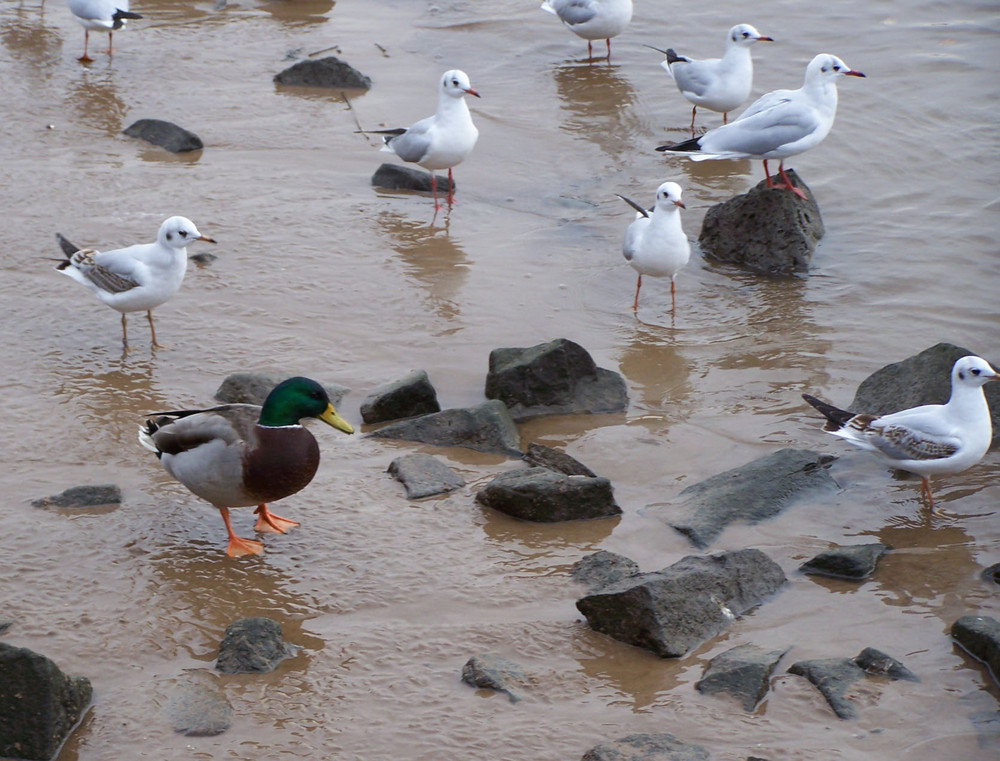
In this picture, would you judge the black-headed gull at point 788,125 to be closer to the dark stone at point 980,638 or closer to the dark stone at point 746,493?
the dark stone at point 746,493

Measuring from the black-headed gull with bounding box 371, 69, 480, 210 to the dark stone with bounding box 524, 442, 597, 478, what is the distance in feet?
13.6

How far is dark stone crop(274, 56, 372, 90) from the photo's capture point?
12.7 metres

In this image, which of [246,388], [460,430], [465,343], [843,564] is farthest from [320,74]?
[843,564]

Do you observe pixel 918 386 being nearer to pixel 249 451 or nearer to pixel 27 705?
pixel 249 451

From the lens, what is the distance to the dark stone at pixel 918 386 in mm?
6902

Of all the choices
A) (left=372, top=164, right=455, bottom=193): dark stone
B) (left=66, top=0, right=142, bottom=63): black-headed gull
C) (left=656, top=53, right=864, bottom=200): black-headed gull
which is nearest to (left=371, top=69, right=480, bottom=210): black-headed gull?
(left=372, top=164, right=455, bottom=193): dark stone

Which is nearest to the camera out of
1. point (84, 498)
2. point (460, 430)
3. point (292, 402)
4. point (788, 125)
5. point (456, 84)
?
point (292, 402)

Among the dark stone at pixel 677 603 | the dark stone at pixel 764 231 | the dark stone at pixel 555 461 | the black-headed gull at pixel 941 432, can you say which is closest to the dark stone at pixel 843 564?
the dark stone at pixel 677 603

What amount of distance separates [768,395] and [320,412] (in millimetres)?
3145

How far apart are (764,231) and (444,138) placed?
293 cm

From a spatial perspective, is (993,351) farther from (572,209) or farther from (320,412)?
(320,412)

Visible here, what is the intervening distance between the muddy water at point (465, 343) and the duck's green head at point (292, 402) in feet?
1.95

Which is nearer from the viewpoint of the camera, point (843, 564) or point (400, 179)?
point (843, 564)

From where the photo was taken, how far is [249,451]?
221 inches
